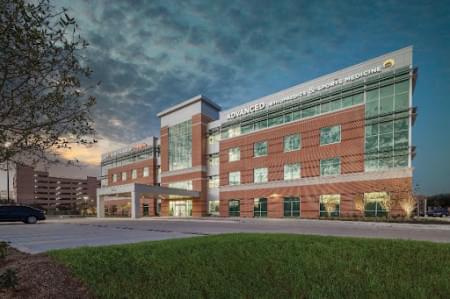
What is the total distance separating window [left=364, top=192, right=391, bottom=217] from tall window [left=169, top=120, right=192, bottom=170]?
2927 centimetres

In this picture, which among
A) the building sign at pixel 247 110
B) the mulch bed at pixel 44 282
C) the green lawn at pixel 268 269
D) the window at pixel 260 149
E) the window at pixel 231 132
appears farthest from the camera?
the window at pixel 231 132

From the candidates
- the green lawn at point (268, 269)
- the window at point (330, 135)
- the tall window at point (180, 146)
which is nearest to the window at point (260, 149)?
the window at point (330, 135)

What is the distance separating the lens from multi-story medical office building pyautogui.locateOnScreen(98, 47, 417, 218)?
93.0 feet

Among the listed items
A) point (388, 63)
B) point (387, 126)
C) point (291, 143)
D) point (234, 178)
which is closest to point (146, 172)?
point (234, 178)

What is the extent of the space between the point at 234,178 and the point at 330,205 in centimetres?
1595

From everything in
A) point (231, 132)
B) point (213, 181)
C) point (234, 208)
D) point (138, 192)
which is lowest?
point (234, 208)

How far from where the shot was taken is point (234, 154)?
143ft

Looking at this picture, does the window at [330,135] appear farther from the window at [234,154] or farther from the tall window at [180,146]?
the tall window at [180,146]

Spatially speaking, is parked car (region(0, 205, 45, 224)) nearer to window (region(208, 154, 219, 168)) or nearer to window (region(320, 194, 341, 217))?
window (region(208, 154, 219, 168))

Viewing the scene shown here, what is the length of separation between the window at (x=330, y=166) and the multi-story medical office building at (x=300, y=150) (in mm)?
122

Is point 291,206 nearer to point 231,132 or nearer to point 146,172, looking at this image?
point 231,132

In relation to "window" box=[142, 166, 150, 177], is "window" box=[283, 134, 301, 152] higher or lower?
higher

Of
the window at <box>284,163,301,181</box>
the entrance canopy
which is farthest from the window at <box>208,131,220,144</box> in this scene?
the window at <box>284,163,301,181</box>

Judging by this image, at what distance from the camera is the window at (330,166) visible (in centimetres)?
3203
